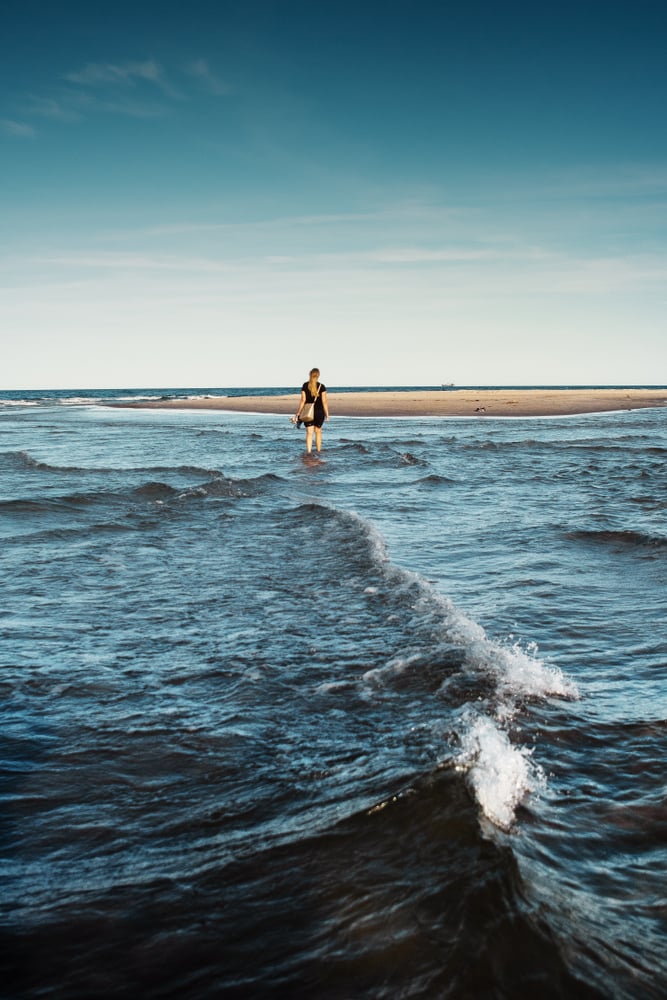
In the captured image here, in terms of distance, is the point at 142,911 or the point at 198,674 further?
the point at 198,674

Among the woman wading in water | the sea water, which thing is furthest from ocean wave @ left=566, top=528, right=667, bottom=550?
the woman wading in water

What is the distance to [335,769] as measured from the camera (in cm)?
328

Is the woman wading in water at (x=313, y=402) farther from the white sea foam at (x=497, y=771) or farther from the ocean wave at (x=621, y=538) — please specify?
the white sea foam at (x=497, y=771)

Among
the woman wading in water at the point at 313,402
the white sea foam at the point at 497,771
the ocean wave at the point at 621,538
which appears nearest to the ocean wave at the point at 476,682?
the white sea foam at the point at 497,771

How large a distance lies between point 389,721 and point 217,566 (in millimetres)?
4322

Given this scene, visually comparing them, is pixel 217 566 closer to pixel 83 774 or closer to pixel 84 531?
pixel 84 531

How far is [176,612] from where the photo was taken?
602cm

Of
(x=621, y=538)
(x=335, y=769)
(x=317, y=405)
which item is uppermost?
(x=317, y=405)

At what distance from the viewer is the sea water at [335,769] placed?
2188mm

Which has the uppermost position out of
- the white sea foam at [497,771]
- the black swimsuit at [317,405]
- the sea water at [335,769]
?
the black swimsuit at [317,405]

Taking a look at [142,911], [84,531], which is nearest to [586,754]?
[142,911]

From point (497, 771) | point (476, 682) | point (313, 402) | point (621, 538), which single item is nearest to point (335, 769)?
point (497, 771)

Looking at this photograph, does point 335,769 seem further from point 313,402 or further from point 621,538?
point 313,402

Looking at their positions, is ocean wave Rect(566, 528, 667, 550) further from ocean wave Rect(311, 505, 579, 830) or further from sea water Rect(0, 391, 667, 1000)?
ocean wave Rect(311, 505, 579, 830)
